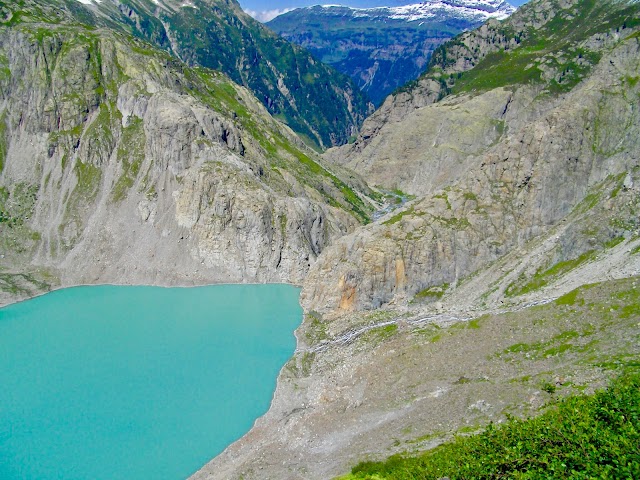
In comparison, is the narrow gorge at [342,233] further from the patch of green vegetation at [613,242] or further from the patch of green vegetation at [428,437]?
the patch of green vegetation at [613,242]

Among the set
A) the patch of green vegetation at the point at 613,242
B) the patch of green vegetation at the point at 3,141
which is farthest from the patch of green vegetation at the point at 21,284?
the patch of green vegetation at the point at 613,242

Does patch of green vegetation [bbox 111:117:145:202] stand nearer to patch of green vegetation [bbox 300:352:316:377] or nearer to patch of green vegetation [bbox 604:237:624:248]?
patch of green vegetation [bbox 300:352:316:377]

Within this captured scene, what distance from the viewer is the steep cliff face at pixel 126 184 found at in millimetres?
115625

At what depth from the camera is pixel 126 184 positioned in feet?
415

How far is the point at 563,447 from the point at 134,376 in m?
55.8

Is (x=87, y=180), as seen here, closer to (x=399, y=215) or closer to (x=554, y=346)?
(x=399, y=215)

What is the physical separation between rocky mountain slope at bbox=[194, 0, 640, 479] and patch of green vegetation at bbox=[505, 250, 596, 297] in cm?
19

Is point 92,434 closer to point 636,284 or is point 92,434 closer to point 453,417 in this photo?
point 453,417

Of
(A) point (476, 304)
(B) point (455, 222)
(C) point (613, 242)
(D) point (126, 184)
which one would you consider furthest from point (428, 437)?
(D) point (126, 184)

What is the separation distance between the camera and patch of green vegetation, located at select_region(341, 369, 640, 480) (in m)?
26.4

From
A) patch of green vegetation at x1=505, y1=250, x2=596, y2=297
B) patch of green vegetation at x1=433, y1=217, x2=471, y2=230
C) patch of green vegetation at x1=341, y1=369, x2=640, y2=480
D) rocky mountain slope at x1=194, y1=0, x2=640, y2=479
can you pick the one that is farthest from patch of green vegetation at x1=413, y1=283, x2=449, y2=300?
patch of green vegetation at x1=341, y1=369, x2=640, y2=480

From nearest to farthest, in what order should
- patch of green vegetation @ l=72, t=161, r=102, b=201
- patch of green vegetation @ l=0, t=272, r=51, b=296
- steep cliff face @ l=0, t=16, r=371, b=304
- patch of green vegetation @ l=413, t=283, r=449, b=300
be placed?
patch of green vegetation @ l=413, t=283, r=449, b=300 → patch of green vegetation @ l=0, t=272, r=51, b=296 → steep cliff face @ l=0, t=16, r=371, b=304 → patch of green vegetation @ l=72, t=161, r=102, b=201

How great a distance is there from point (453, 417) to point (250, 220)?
77694 mm

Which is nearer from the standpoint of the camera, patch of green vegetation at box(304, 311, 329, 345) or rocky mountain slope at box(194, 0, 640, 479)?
rocky mountain slope at box(194, 0, 640, 479)
